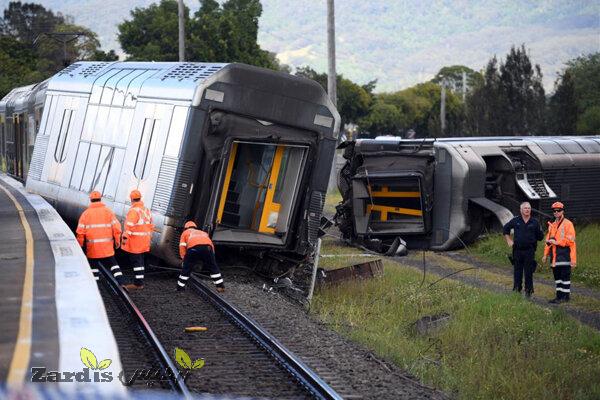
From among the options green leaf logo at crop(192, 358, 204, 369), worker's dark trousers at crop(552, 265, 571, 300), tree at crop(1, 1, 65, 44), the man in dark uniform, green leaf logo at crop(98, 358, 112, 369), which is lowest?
green leaf logo at crop(192, 358, 204, 369)

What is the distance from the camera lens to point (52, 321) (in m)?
9.70

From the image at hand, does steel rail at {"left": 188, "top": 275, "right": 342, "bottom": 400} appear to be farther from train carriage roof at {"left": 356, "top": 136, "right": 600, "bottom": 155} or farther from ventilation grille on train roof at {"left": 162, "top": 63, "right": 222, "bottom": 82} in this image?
train carriage roof at {"left": 356, "top": 136, "right": 600, "bottom": 155}

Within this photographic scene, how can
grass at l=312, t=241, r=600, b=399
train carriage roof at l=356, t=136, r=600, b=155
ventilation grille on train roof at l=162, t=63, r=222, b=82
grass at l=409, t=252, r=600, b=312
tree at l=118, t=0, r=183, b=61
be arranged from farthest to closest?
tree at l=118, t=0, r=183, b=61 < train carriage roof at l=356, t=136, r=600, b=155 < grass at l=409, t=252, r=600, b=312 < ventilation grille on train roof at l=162, t=63, r=222, b=82 < grass at l=312, t=241, r=600, b=399

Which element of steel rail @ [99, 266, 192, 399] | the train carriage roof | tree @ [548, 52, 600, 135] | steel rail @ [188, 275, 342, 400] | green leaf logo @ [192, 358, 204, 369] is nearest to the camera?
steel rail @ [99, 266, 192, 399]

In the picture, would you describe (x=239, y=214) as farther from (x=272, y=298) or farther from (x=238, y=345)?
(x=238, y=345)

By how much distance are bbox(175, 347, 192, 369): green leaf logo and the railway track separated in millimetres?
133

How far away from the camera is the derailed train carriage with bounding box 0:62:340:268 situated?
1667 centimetres

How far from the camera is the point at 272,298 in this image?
16422mm

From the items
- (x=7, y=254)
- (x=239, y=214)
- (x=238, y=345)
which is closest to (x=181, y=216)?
(x=239, y=214)

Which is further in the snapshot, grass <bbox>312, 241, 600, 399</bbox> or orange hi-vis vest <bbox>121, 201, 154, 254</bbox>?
orange hi-vis vest <bbox>121, 201, 154, 254</bbox>

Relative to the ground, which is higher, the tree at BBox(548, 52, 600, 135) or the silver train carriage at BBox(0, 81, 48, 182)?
the tree at BBox(548, 52, 600, 135)

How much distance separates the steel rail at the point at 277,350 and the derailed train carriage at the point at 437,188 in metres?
9.38

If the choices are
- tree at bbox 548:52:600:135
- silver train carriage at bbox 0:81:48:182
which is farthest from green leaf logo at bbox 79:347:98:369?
tree at bbox 548:52:600:135

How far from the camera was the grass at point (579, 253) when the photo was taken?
20814 mm
